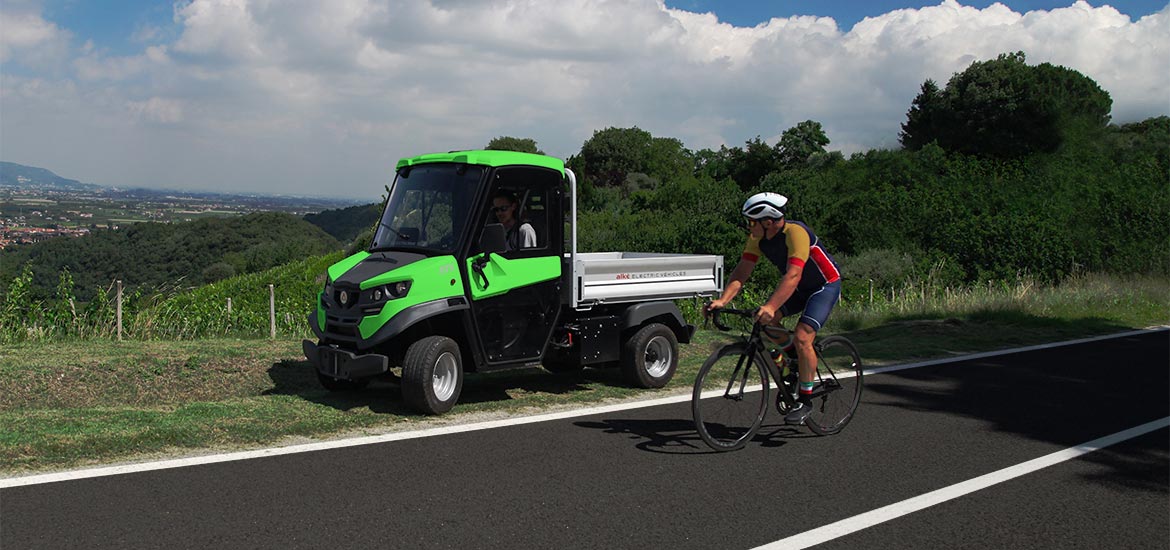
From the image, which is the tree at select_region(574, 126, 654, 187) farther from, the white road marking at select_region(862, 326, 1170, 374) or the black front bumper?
the black front bumper

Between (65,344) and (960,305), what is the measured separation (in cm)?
1553

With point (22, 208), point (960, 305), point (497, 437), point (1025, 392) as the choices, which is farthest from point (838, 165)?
point (497, 437)

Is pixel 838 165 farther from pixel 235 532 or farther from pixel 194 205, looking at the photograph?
pixel 235 532

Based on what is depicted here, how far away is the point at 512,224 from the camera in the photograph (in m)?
8.77

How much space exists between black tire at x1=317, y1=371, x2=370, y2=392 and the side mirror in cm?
190

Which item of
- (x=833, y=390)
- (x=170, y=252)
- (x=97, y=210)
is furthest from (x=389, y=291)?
(x=97, y=210)

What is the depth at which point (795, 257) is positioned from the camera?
6906 mm

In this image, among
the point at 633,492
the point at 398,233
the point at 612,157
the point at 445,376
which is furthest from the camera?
the point at 612,157

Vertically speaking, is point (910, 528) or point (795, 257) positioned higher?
point (795, 257)

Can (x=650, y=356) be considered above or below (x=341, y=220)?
below

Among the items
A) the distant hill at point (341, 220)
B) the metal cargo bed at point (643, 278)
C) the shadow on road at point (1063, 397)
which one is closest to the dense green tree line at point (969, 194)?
the distant hill at point (341, 220)

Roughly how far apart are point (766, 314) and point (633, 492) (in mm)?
1869

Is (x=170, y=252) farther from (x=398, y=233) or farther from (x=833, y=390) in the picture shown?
(x=833, y=390)

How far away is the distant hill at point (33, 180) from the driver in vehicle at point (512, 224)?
64.7 m
